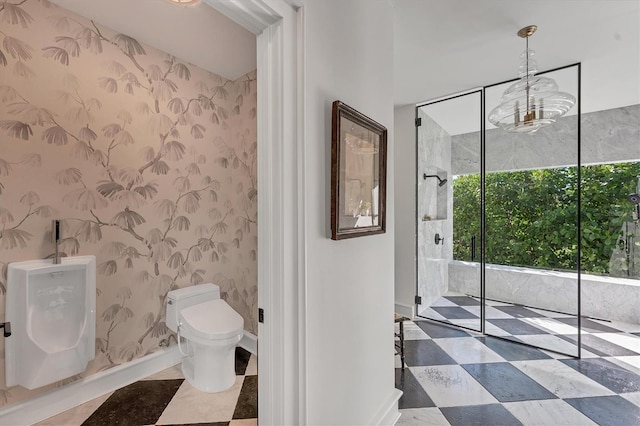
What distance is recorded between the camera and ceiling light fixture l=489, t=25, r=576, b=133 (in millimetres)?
2127

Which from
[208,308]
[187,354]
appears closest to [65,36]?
[208,308]

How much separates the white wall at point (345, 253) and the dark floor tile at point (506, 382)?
0.82 meters

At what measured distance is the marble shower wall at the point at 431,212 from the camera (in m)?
3.48

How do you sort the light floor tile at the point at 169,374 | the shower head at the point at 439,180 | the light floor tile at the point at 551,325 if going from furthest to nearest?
the shower head at the point at 439,180 → the light floor tile at the point at 551,325 → the light floor tile at the point at 169,374

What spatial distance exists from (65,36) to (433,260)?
12.5 ft

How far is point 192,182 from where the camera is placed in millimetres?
2551

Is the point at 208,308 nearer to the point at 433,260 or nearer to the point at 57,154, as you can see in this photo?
the point at 57,154

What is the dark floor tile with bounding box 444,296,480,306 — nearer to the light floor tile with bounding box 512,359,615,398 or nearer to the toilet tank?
the light floor tile with bounding box 512,359,615,398

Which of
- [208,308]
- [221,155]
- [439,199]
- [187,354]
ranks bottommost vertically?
[187,354]

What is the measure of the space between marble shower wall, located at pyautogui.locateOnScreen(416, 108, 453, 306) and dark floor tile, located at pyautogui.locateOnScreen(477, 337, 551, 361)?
0.80 meters

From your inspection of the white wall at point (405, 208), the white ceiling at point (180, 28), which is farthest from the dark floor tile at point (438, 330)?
the white ceiling at point (180, 28)

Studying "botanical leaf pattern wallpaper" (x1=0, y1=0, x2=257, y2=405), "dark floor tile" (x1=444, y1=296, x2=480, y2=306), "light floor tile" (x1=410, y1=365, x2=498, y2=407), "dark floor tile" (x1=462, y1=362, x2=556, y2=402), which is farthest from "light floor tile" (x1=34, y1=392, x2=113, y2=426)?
"dark floor tile" (x1=444, y1=296, x2=480, y2=306)

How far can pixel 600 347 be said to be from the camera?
272cm

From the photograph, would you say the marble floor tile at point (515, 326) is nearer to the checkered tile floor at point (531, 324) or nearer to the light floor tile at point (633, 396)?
the checkered tile floor at point (531, 324)
